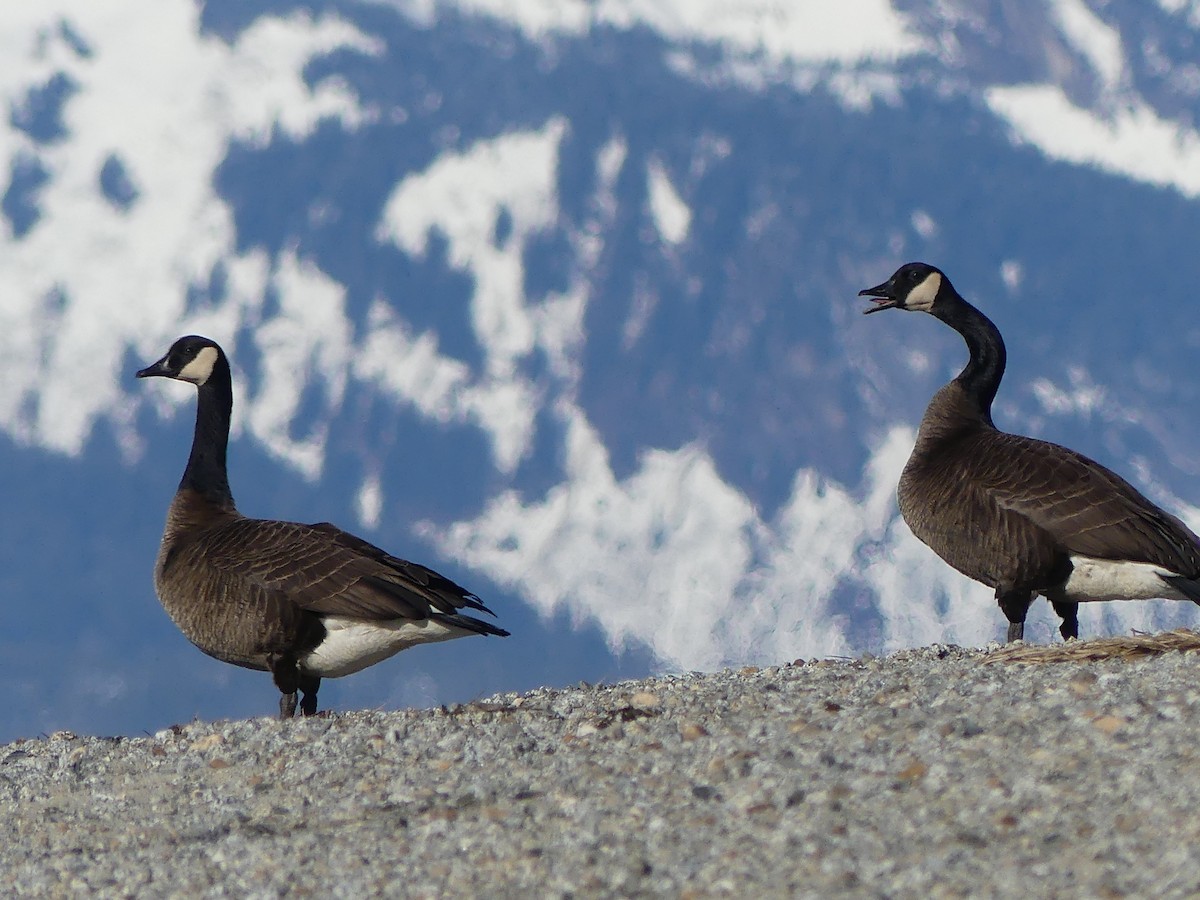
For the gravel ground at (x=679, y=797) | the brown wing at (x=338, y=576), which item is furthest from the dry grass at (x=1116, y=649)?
the brown wing at (x=338, y=576)

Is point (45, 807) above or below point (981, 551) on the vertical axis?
below

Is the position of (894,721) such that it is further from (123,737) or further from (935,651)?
(123,737)

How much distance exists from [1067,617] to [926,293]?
4007 mm

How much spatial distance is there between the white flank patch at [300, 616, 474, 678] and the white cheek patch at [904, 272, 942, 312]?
6656 mm

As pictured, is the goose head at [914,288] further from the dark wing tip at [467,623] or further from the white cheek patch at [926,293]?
the dark wing tip at [467,623]

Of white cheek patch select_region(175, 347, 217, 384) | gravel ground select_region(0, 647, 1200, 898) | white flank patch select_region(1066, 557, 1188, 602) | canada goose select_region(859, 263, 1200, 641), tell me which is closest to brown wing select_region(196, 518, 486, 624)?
gravel ground select_region(0, 647, 1200, 898)

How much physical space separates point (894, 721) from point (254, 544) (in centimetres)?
608

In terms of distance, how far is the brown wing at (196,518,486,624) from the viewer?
36.0 ft

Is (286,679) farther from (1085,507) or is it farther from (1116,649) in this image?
(1085,507)

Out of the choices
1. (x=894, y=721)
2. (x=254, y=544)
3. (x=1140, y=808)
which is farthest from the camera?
(x=254, y=544)

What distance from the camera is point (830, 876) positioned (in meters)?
5.20

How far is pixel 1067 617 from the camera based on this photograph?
12.9 meters

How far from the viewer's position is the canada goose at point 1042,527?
38.4ft

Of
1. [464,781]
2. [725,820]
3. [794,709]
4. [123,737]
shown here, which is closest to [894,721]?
[794,709]
